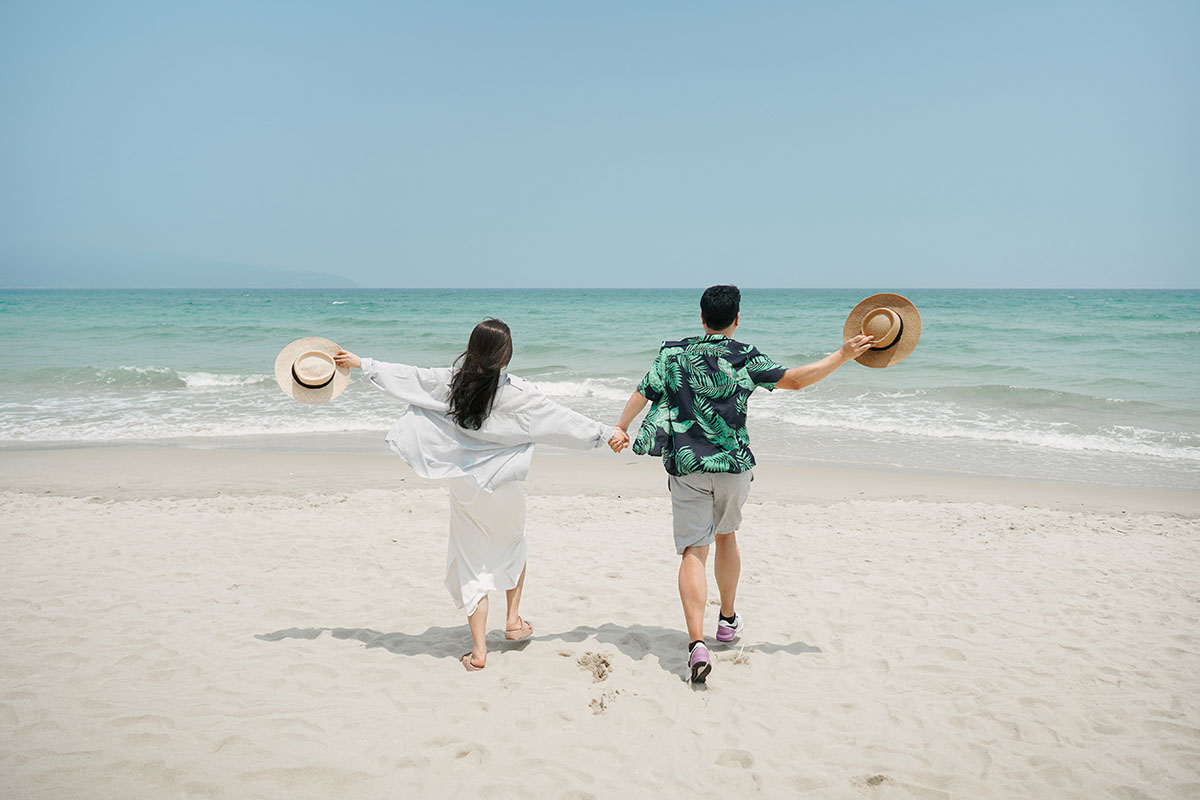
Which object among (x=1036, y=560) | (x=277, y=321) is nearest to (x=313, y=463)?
(x=1036, y=560)

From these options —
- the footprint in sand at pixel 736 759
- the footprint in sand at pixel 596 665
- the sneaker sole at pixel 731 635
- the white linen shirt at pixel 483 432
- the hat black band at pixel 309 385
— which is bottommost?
the footprint in sand at pixel 596 665

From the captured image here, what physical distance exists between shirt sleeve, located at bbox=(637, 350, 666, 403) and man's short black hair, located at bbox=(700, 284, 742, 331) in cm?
30

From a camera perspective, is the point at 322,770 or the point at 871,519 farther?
the point at 871,519

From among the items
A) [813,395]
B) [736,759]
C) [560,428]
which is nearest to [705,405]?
[560,428]

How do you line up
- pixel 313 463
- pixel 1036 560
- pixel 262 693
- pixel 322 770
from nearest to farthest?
1. pixel 322 770
2. pixel 262 693
3. pixel 1036 560
4. pixel 313 463

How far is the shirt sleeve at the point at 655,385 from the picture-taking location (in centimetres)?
353

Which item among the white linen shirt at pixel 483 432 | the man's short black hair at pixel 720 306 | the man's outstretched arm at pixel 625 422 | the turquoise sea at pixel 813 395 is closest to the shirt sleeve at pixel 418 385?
the white linen shirt at pixel 483 432

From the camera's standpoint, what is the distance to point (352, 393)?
1494cm

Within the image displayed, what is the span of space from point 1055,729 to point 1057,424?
10346mm

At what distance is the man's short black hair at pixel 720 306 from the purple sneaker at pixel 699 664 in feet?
5.14

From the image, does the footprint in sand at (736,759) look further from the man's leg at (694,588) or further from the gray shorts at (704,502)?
the gray shorts at (704,502)

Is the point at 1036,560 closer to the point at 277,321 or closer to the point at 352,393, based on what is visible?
the point at 352,393

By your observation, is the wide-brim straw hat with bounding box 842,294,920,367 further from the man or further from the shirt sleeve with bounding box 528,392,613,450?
the shirt sleeve with bounding box 528,392,613,450

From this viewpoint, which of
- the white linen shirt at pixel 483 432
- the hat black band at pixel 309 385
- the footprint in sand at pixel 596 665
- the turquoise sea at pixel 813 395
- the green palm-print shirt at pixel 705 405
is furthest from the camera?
the turquoise sea at pixel 813 395
